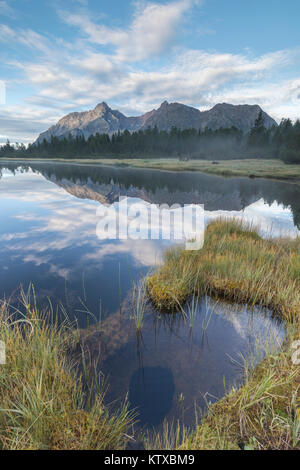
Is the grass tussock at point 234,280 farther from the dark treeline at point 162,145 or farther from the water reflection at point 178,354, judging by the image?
the dark treeline at point 162,145

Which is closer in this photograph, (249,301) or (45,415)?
(45,415)

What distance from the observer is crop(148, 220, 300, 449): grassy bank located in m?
2.78

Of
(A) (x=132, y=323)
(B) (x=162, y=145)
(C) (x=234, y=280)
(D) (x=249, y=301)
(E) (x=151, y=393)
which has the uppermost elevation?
(B) (x=162, y=145)

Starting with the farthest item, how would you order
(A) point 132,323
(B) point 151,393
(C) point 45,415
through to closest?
1. (A) point 132,323
2. (B) point 151,393
3. (C) point 45,415

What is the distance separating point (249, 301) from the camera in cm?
636

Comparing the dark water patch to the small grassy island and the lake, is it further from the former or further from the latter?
the small grassy island

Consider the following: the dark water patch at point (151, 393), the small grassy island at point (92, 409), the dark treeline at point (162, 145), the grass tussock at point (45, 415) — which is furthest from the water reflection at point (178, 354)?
the dark treeline at point (162, 145)

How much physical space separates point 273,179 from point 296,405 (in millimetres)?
45869

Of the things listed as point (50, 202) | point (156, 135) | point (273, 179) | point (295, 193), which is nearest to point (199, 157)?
point (156, 135)

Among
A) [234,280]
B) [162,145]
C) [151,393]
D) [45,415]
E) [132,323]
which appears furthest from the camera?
[162,145]

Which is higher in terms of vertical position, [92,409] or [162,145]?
[162,145]

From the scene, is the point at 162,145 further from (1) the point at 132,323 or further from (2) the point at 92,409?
(2) the point at 92,409

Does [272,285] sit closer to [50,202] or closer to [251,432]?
[251,432]

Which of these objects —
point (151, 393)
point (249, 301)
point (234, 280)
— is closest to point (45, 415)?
point (151, 393)
